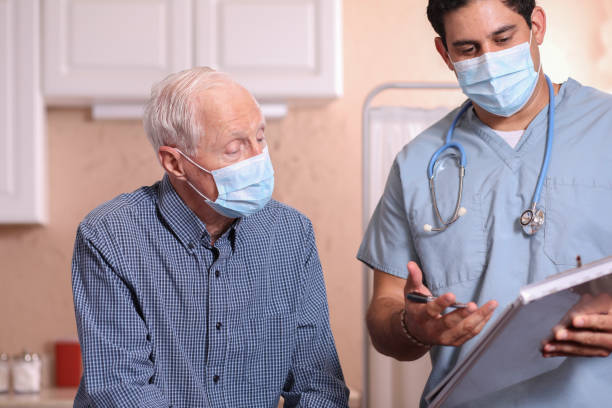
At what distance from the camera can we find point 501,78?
4.34ft

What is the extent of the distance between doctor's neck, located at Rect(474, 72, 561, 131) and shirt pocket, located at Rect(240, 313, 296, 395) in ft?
1.80

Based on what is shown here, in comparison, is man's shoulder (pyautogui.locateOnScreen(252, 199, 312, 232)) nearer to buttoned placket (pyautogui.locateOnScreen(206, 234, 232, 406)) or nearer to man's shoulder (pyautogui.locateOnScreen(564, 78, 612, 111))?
buttoned placket (pyautogui.locateOnScreen(206, 234, 232, 406))

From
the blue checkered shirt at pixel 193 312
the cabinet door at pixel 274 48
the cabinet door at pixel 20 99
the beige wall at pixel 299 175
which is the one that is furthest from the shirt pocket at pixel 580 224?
the cabinet door at pixel 20 99

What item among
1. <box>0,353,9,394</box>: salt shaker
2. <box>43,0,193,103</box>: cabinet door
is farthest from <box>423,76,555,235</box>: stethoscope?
<box>0,353,9,394</box>: salt shaker

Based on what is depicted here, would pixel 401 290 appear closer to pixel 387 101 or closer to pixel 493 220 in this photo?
pixel 493 220

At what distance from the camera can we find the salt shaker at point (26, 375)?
2676 millimetres

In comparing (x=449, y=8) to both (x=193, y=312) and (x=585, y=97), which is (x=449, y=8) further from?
(x=193, y=312)

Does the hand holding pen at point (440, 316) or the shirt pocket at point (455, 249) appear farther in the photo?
the shirt pocket at point (455, 249)

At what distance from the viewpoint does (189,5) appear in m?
2.66

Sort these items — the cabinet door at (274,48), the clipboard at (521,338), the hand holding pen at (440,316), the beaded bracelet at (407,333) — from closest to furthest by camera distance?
the clipboard at (521,338) < the hand holding pen at (440,316) < the beaded bracelet at (407,333) < the cabinet door at (274,48)

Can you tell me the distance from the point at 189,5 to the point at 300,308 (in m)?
1.50

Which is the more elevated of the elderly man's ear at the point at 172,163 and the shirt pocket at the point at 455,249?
the elderly man's ear at the point at 172,163

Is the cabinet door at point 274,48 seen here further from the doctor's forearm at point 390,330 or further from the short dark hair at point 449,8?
the doctor's forearm at point 390,330

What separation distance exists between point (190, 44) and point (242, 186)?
1366mm
